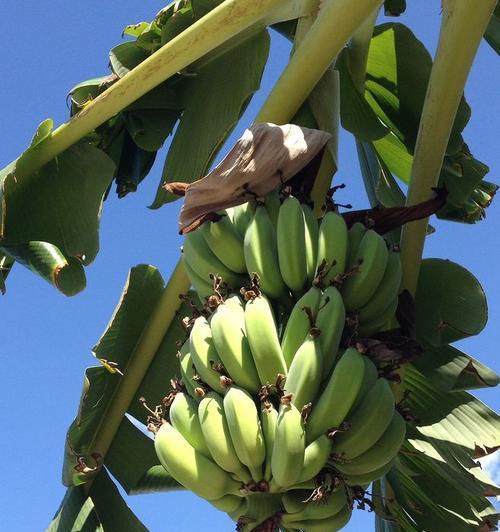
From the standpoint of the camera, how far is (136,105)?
2502 mm

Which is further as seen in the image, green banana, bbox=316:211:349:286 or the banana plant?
the banana plant

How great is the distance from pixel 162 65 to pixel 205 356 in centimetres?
80

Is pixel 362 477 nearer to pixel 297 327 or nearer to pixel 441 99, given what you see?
pixel 297 327

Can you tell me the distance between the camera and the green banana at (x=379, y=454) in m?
1.58

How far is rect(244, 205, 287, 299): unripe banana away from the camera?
1.71 m

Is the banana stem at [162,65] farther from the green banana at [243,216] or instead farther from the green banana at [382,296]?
the green banana at [382,296]

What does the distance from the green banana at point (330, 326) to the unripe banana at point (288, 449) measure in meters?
0.14

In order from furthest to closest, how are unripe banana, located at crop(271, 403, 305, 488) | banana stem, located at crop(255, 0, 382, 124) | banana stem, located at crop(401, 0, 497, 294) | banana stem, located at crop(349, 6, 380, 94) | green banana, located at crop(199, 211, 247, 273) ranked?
1. banana stem, located at crop(349, 6, 380, 94)
2. banana stem, located at crop(255, 0, 382, 124)
3. banana stem, located at crop(401, 0, 497, 294)
4. green banana, located at crop(199, 211, 247, 273)
5. unripe banana, located at crop(271, 403, 305, 488)

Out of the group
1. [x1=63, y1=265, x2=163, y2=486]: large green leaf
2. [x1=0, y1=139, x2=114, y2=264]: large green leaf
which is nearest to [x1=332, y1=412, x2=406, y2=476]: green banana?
[x1=63, y1=265, x2=163, y2=486]: large green leaf

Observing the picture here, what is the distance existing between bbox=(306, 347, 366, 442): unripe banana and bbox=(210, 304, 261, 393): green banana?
0.13 meters

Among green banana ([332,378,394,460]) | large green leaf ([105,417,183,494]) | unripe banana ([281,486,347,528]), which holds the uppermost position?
large green leaf ([105,417,183,494])

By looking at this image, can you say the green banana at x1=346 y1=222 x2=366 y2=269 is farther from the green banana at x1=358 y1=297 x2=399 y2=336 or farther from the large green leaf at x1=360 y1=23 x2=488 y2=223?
the large green leaf at x1=360 y1=23 x2=488 y2=223

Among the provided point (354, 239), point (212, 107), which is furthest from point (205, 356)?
point (212, 107)

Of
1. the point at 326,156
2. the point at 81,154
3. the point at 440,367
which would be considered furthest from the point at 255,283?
the point at 81,154
